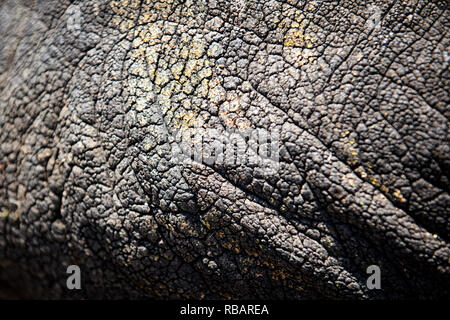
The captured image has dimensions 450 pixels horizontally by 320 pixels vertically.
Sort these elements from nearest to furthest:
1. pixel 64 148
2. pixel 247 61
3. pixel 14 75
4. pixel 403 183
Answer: pixel 403 183 → pixel 247 61 → pixel 64 148 → pixel 14 75

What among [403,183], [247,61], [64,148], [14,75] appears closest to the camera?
[403,183]

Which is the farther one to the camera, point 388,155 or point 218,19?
point 218,19

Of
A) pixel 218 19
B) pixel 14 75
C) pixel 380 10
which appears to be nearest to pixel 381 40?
pixel 380 10

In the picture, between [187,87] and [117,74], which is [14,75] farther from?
[187,87]

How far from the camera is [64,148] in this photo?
1.18 metres

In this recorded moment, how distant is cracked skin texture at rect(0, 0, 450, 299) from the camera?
903 mm

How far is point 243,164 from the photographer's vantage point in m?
0.98

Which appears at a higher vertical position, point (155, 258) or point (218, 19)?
point (218, 19)

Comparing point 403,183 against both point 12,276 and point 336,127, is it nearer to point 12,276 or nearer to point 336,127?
point 336,127

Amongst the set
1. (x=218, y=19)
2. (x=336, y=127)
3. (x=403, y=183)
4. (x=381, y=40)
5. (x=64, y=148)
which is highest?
(x=218, y=19)

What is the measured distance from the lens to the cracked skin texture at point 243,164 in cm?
90

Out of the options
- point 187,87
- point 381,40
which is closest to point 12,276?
point 187,87

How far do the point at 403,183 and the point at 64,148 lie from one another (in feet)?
3.69

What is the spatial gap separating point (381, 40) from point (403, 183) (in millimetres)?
418
